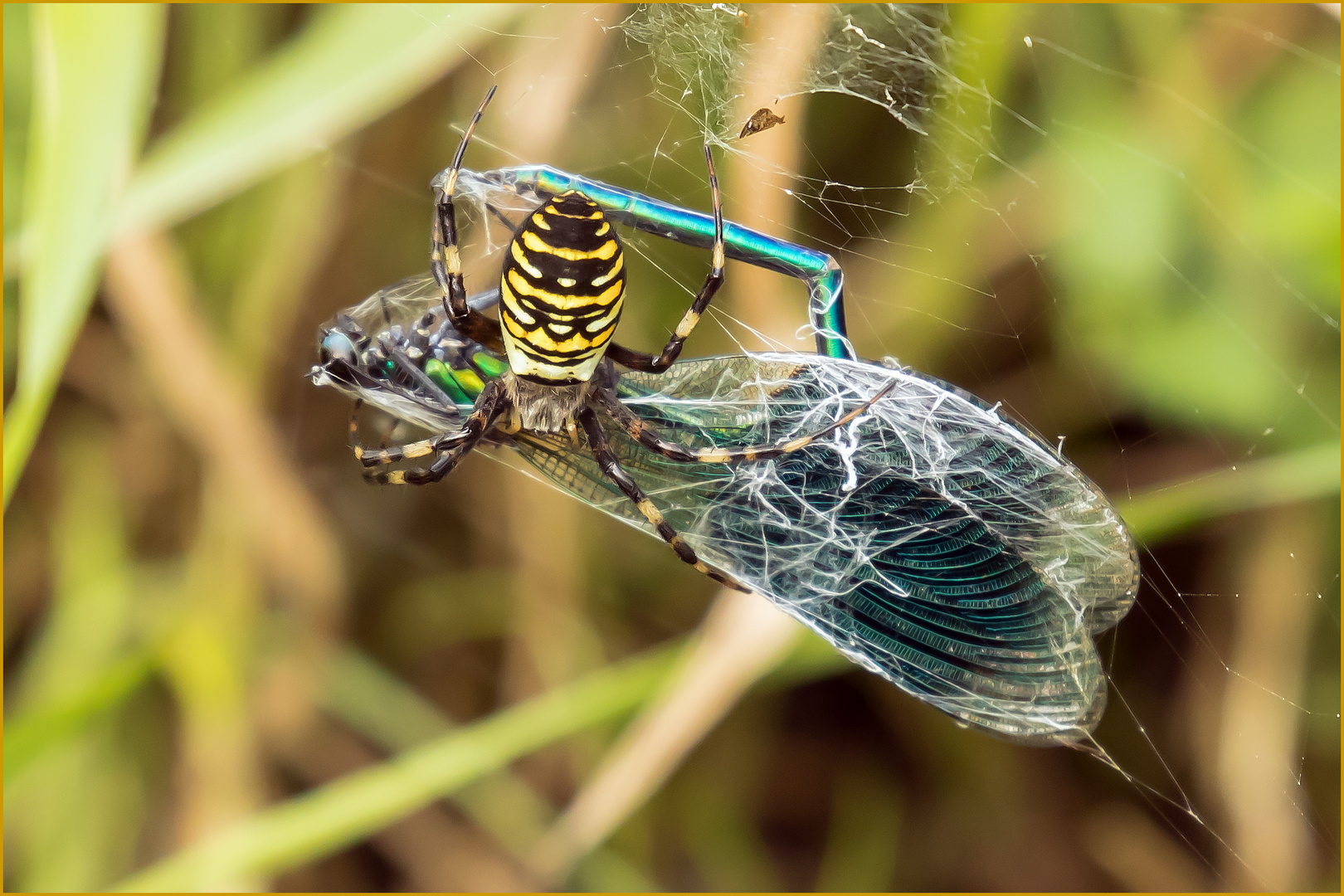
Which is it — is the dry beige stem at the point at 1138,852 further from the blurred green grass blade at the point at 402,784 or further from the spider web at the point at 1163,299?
the blurred green grass blade at the point at 402,784

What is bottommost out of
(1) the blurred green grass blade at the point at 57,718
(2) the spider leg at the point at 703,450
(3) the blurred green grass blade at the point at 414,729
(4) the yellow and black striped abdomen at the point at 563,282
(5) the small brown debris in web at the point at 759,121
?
(3) the blurred green grass blade at the point at 414,729

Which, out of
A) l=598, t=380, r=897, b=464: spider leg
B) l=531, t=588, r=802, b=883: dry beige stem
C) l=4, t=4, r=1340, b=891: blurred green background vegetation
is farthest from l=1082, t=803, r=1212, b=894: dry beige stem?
l=598, t=380, r=897, b=464: spider leg

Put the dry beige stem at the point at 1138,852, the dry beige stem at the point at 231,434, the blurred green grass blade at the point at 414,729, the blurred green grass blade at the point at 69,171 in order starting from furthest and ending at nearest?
the blurred green grass blade at the point at 414,729 < the dry beige stem at the point at 231,434 < the dry beige stem at the point at 1138,852 < the blurred green grass blade at the point at 69,171

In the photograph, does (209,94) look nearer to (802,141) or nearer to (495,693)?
(802,141)

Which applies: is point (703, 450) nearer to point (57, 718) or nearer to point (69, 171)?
point (69, 171)

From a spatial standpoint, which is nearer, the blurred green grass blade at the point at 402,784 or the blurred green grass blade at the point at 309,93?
the blurred green grass blade at the point at 309,93

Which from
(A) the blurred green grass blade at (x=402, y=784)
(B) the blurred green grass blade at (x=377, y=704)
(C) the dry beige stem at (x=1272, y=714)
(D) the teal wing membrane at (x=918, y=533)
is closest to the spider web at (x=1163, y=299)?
(C) the dry beige stem at (x=1272, y=714)

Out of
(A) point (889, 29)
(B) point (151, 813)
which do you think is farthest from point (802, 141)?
(B) point (151, 813)
